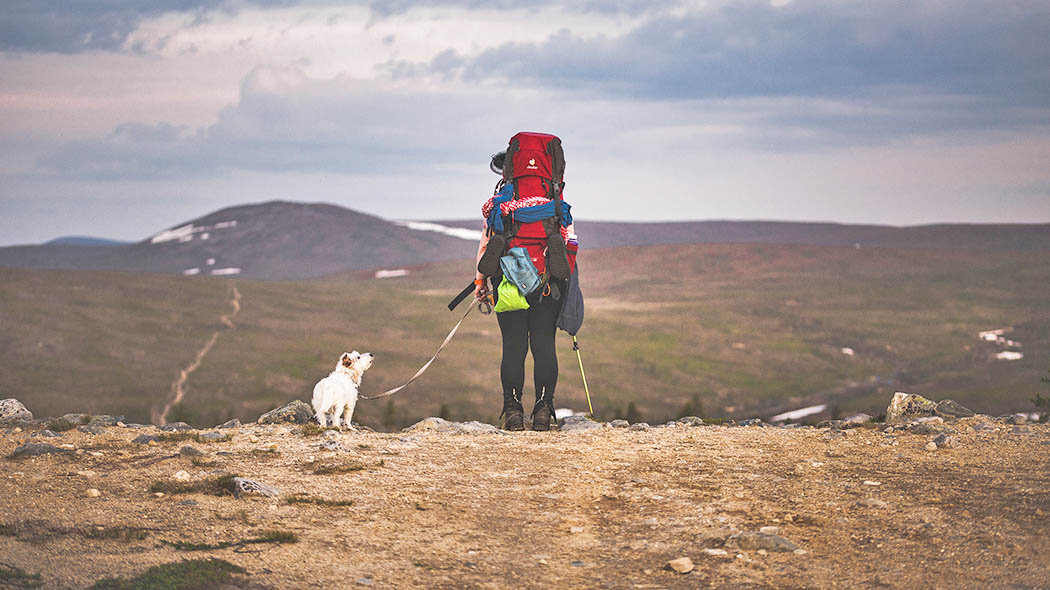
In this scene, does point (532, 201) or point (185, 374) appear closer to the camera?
point (532, 201)

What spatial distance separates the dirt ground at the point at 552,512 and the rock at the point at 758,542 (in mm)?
83

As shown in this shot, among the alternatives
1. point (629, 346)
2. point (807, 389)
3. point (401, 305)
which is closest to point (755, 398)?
point (807, 389)

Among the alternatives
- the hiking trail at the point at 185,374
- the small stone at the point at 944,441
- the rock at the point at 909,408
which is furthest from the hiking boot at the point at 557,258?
the hiking trail at the point at 185,374

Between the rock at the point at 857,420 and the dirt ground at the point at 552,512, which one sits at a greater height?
the dirt ground at the point at 552,512

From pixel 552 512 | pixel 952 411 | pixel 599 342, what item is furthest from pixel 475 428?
pixel 599 342

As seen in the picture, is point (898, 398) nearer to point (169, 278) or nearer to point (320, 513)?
point (320, 513)

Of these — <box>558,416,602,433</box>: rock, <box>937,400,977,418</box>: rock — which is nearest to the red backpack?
<box>558,416,602,433</box>: rock

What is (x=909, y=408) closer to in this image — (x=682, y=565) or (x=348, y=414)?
(x=348, y=414)

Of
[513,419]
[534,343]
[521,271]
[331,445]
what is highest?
[521,271]

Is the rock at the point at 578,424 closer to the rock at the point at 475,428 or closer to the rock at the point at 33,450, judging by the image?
the rock at the point at 475,428

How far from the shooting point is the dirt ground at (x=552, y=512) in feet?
23.6

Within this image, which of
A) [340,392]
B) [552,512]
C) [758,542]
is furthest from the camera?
[340,392]

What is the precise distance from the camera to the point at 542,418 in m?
14.3

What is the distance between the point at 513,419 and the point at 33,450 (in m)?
6.36
